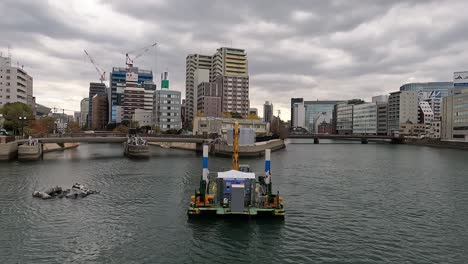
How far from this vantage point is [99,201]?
3562 cm

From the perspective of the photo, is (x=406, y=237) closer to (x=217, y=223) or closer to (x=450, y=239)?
(x=450, y=239)

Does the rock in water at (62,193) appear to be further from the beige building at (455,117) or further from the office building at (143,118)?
the office building at (143,118)

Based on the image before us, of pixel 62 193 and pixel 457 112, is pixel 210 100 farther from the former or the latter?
pixel 62 193

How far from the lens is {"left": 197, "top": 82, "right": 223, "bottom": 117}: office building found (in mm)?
191625

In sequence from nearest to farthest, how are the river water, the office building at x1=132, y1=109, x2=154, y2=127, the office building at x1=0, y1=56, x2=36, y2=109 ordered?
the river water < the office building at x1=0, y1=56, x2=36, y2=109 < the office building at x1=132, y1=109, x2=154, y2=127

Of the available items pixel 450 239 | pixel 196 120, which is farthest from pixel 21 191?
pixel 196 120

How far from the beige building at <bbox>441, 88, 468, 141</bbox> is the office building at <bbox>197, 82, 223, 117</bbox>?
361 feet

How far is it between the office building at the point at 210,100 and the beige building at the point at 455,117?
110 m

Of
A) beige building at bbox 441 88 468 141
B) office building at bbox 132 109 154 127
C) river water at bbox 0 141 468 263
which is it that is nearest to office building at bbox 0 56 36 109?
office building at bbox 132 109 154 127

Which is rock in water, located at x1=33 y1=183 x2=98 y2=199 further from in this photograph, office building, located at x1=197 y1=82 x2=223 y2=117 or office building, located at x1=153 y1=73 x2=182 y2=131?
office building, located at x1=197 y1=82 x2=223 y2=117

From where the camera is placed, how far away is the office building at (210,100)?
629 ft

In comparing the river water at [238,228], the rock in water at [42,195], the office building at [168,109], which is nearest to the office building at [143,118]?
the office building at [168,109]

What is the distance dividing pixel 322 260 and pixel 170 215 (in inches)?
568

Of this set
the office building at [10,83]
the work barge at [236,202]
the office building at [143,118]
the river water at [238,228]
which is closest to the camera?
the river water at [238,228]
